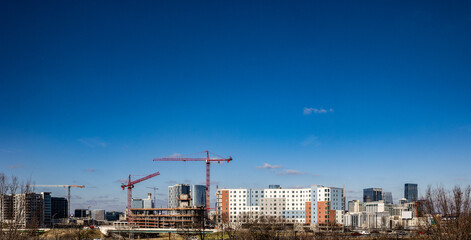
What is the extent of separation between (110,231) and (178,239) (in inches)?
825

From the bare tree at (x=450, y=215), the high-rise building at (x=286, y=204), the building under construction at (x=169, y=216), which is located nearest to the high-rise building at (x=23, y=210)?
the bare tree at (x=450, y=215)

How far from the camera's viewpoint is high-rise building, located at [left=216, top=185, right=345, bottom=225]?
122188mm

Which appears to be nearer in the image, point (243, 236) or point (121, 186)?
point (243, 236)

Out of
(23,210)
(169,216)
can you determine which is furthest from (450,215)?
(169,216)

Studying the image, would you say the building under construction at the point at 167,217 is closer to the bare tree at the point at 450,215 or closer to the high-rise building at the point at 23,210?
the high-rise building at the point at 23,210

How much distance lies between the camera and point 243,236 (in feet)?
196

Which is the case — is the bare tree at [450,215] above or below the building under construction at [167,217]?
above

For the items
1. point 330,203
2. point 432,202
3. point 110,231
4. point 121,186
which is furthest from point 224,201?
point 432,202

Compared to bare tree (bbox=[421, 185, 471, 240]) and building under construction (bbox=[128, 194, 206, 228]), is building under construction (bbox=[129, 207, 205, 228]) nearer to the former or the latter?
building under construction (bbox=[128, 194, 206, 228])

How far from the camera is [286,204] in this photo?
133 metres

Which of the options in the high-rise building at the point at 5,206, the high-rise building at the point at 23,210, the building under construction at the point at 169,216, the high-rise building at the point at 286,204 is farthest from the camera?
the high-rise building at the point at 286,204

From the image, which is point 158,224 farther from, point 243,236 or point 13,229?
point 13,229

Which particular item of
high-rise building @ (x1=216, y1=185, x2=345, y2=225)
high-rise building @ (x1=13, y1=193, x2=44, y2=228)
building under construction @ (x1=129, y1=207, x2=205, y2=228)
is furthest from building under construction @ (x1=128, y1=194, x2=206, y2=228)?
high-rise building @ (x1=13, y1=193, x2=44, y2=228)

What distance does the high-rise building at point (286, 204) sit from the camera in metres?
122
